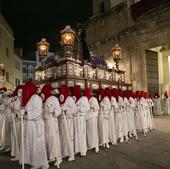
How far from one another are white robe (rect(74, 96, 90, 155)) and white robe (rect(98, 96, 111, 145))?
2.84 ft

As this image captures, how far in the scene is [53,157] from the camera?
6512 millimetres

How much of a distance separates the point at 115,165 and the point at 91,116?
6.34 ft

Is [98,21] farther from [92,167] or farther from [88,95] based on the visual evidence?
[92,167]

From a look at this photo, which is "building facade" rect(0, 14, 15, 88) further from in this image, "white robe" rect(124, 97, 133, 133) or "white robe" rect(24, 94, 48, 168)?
"white robe" rect(24, 94, 48, 168)

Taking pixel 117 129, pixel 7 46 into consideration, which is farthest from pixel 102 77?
pixel 7 46

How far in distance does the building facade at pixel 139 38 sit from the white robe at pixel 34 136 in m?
12.9

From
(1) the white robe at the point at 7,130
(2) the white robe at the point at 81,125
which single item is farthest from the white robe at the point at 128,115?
(1) the white robe at the point at 7,130

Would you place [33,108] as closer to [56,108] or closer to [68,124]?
[56,108]

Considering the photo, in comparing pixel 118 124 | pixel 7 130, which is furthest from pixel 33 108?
pixel 118 124

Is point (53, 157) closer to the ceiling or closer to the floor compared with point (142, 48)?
closer to the floor

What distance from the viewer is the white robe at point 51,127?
647cm

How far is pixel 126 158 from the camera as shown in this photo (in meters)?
6.92

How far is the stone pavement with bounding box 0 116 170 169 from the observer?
628cm

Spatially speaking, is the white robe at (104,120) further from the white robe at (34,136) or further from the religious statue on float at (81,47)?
the religious statue on float at (81,47)
